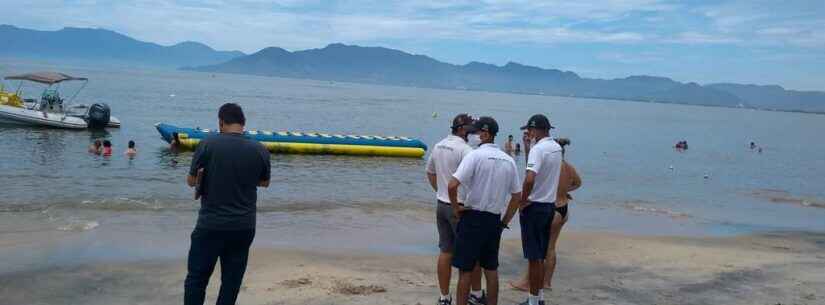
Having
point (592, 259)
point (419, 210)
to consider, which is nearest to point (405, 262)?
point (592, 259)

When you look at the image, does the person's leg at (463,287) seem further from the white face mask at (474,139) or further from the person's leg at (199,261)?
the person's leg at (199,261)

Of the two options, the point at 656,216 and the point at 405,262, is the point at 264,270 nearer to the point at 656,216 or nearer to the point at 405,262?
the point at 405,262

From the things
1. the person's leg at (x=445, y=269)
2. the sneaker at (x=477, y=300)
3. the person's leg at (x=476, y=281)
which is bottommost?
the sneaker at (x=477, y=300)

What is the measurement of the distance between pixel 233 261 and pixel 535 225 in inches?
115

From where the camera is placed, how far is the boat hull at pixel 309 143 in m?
26.4

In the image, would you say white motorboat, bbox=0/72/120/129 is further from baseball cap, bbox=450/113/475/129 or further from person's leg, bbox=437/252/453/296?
person's leg, bbox=437/252/453/296

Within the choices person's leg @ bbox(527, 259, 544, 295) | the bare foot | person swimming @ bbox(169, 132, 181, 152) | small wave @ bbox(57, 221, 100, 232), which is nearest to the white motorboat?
person swimming @ bbox(169, 132, 181, 152)

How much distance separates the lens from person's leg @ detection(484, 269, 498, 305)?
637 centimetres

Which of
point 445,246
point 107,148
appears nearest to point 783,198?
point 445,246

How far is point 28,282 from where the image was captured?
8008 mm

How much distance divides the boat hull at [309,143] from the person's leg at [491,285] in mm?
20608

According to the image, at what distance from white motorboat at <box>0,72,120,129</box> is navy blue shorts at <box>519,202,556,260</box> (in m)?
28.1

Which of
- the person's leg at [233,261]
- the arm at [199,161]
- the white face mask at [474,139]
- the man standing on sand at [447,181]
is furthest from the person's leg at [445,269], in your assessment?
the arm at [199,161]

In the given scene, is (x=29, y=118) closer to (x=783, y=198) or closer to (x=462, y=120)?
(x=462, y=120)
